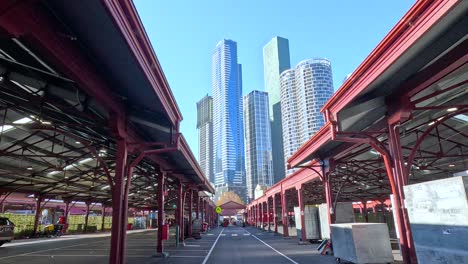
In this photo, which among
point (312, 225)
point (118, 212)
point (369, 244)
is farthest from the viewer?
point (312, 225)

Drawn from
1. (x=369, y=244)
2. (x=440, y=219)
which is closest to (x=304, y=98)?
(x=369, y=244)

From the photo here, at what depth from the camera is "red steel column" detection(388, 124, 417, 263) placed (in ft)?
33.0

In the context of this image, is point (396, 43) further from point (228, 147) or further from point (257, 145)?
point (228, 147)

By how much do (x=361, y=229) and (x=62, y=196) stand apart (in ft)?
117

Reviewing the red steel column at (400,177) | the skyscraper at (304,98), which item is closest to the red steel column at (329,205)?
the red steel column at (400,177)

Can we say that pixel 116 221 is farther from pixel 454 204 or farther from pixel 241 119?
pixel 241 119

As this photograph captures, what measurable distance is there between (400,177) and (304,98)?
93.1 metres

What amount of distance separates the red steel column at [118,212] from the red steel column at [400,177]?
29.9ft

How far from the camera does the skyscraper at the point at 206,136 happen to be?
541 feet

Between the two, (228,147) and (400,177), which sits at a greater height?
(228,147)

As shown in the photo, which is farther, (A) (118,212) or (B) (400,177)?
(A) (118,212)

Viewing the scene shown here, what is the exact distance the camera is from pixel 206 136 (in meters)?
178

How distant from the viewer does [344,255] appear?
1351cm

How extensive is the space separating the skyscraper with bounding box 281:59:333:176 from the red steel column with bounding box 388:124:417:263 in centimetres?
8147
